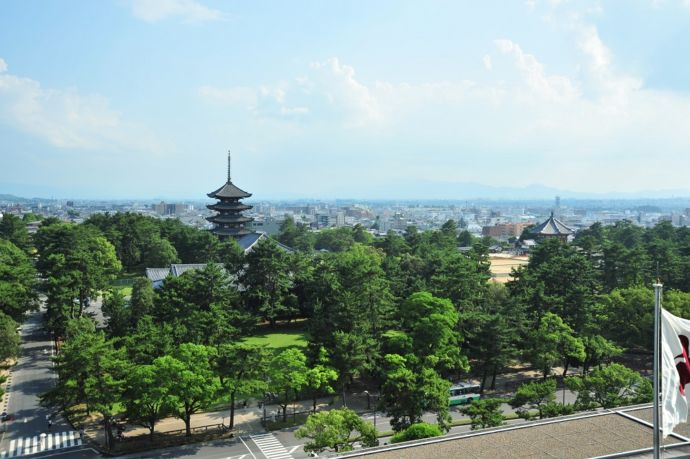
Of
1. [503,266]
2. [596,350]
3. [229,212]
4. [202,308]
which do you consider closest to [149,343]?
[202,308]

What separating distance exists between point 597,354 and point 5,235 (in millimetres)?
70364

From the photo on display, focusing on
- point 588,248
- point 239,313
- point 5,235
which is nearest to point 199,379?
point 239,313

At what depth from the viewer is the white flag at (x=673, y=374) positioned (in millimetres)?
11109

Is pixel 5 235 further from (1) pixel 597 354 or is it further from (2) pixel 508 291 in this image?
(1) pixel 597 354

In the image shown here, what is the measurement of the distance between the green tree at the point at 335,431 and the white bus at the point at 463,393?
35.0ft

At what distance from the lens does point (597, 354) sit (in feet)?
111

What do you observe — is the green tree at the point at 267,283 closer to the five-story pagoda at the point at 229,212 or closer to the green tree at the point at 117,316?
the green tree at the point at 117,316

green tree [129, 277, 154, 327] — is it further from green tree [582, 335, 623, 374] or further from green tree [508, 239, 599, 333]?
green tree [582, 335, 623, 374]

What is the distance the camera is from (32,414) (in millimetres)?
29125

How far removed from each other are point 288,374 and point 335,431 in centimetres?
647

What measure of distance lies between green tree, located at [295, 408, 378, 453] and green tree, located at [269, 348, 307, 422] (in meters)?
4.99

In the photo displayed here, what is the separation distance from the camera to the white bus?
1237 inches

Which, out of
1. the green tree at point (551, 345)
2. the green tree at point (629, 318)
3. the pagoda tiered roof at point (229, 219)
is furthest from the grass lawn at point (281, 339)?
the pagoda tiered roof at point (229, 219)

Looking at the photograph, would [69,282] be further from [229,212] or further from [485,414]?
[229,212]
